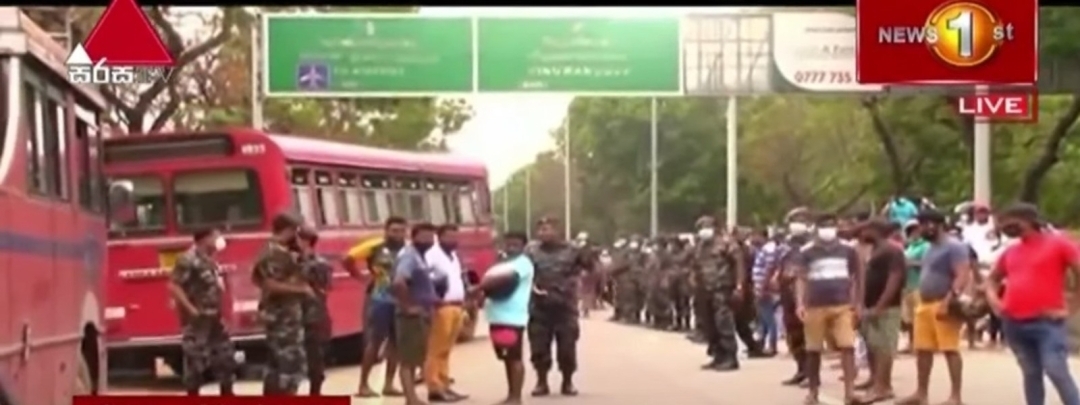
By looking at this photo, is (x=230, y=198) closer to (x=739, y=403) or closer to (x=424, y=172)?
(x=424, y=172)

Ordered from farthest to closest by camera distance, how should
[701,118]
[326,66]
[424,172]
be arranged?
[424,172], [701,118], [326,66]

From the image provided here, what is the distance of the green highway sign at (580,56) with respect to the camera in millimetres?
7703

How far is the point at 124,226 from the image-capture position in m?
→ 8.71

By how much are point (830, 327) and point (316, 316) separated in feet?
8.38

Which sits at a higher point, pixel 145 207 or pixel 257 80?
pixel 257 80

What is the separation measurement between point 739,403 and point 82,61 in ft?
16.3

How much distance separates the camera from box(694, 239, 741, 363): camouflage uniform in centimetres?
1273

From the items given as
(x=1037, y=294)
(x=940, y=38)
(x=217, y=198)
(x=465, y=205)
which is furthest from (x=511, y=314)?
(x=940, y=38)

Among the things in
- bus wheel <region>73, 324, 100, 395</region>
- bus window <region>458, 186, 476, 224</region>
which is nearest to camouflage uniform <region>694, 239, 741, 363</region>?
bus window <region>458, 186, 476, 224</region>

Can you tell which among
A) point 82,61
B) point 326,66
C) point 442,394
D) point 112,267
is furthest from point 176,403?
point 442,394

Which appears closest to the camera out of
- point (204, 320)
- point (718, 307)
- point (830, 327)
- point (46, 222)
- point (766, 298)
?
point (46, 222)

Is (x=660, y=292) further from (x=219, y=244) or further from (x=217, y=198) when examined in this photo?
(x=219, y=244)

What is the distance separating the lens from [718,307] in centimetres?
1304

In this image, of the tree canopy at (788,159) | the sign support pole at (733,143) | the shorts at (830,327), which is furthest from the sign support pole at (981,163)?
the shorts at (830,327)
